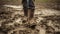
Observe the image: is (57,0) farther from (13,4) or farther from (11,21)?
(11,21)

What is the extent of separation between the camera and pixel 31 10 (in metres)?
1.70

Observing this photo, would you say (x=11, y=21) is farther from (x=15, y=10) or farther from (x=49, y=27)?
(x=49, y=27)

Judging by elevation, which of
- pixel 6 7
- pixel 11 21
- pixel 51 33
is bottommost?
pixel 51 33

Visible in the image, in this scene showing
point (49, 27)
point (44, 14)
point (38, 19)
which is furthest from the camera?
point (44, 14)

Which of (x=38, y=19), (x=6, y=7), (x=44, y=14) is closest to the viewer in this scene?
(x=38, y=19)

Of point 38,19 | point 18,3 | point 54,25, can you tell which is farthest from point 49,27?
point 18,3

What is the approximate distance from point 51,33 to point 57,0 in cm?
82

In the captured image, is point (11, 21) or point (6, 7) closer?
point (11, 21)

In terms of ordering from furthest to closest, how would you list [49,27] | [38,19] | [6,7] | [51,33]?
[6,7], [38,19], [49,27], [51,33]

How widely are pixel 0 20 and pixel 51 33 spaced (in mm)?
699

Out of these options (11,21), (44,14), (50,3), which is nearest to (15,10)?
(11,21)

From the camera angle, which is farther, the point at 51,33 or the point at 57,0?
the point at 57,0

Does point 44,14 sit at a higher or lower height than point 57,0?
lower

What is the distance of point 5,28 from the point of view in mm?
1593
